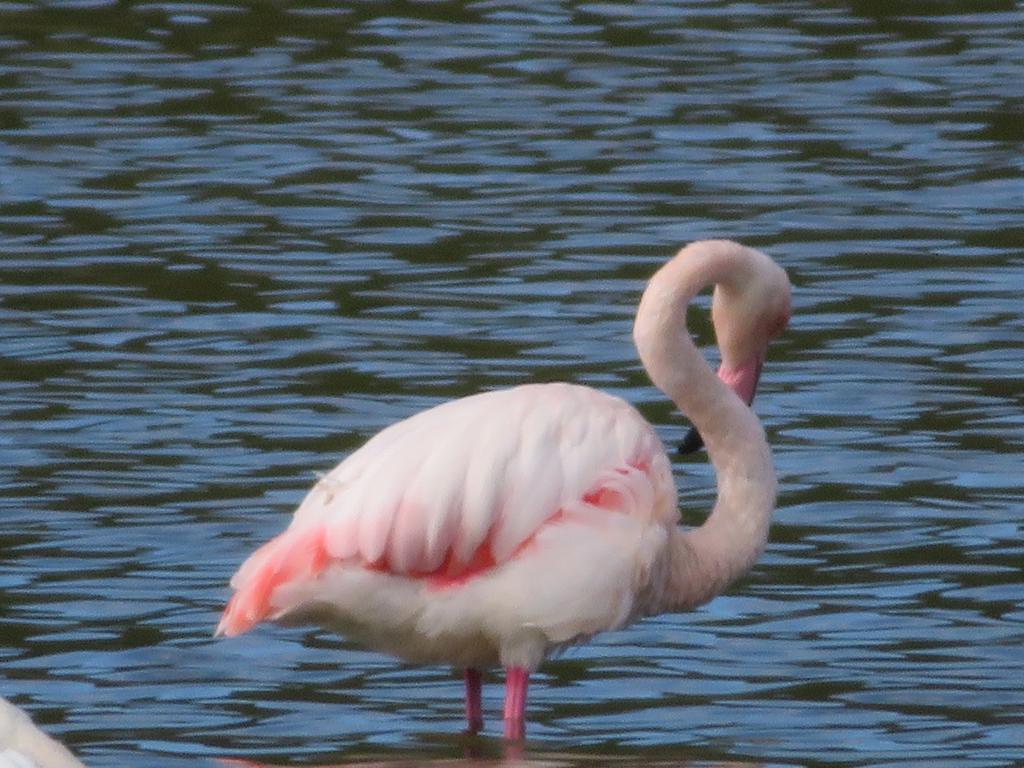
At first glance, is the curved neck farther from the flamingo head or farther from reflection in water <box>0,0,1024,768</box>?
reflection in water <box>0,0,1024,768</box>

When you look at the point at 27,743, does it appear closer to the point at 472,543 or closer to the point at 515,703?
the point at 472,543

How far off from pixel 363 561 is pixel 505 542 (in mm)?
353

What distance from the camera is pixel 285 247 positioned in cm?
1191

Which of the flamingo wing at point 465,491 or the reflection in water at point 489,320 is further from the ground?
the flamingo wing at point 465,491

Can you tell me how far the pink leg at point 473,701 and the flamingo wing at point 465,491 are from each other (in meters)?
0.40

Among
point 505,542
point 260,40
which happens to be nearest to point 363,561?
point 505,542

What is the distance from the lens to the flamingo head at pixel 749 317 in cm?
740

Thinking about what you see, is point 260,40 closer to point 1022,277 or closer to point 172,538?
point 1022,277

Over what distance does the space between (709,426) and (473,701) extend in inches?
36.4

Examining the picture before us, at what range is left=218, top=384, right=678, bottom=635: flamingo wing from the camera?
6770 millimetres

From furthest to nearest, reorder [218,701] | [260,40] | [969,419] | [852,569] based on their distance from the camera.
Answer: [260,40] → [969,419] → [852,569] → [218,701]

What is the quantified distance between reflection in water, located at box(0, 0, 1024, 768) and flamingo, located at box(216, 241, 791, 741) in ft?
0.98

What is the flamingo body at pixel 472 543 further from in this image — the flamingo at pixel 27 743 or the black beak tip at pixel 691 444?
the flamingo at pixel 27 743

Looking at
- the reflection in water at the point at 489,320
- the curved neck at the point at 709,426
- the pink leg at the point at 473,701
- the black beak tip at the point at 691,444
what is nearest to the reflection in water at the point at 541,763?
→ the reflection in water at the point at 489,320
